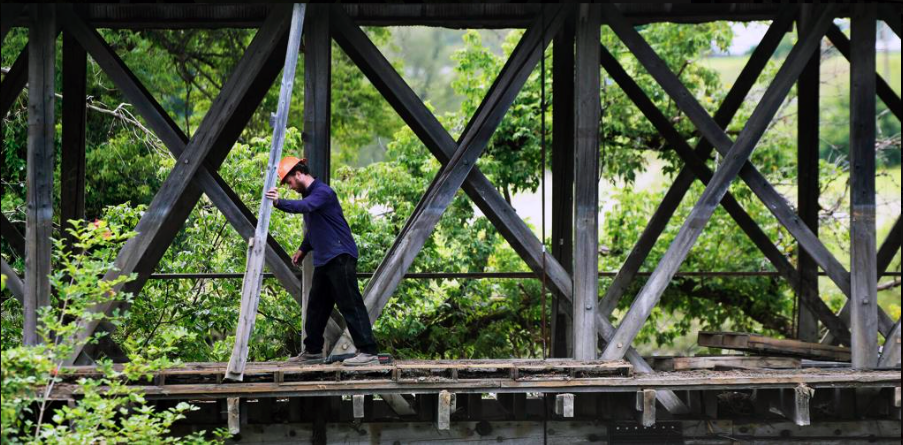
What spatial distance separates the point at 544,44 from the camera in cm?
1038

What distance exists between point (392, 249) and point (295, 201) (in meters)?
1.17

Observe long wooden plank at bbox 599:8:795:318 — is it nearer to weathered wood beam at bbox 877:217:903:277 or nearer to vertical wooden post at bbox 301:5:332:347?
weathered wood beam at bbox 877:217:903:277

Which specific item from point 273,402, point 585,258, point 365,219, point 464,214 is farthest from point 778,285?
point 273,402

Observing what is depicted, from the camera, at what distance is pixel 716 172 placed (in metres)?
10.4

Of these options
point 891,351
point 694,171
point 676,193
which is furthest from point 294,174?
point 891,351

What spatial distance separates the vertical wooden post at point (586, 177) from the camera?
33.4ft

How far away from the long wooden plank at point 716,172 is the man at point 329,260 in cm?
226

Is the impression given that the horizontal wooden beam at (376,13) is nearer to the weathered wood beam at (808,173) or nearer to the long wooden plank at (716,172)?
the long wooden plank at (716,172)

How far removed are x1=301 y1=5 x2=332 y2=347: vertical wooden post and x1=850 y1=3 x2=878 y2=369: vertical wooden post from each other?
4824mm

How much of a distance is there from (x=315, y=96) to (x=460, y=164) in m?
1.43

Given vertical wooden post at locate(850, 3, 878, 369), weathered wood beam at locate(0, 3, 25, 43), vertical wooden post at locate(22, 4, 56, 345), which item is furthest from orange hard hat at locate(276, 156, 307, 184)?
vertical wooden post at locate(850, 3, 878, 369)

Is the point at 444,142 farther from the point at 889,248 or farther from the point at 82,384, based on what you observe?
the point at 889,248

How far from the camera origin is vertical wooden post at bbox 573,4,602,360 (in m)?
10.2

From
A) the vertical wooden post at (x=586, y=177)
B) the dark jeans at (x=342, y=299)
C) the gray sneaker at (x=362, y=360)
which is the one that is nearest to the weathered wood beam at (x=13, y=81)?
the dark jeans at (x=342, y=299)
